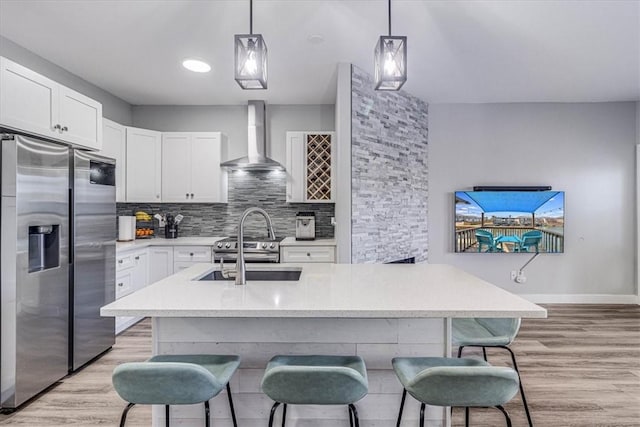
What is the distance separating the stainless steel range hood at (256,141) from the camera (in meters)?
4.42

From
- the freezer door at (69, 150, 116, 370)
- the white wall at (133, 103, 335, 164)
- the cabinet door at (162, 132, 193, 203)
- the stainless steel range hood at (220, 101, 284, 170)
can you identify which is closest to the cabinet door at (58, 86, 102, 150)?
the freezer door at (69, 150, 116, 370)

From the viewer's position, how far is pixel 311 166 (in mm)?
4414

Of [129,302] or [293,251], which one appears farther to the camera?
[293,251]

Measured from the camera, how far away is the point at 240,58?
1.80 metres

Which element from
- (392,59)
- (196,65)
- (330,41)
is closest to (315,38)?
(330,41)

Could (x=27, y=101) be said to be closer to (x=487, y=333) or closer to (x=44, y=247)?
(x=44, y=247)

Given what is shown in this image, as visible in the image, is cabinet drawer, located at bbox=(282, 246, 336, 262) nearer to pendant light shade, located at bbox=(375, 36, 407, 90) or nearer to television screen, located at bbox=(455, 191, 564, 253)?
television screen, located at bbox=(455, 191, 564, 253)

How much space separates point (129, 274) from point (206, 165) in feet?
5.08

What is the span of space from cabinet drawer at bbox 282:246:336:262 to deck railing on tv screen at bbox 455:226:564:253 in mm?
1915

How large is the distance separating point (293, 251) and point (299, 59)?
1.96m

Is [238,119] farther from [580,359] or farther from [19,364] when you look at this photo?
[580,359]

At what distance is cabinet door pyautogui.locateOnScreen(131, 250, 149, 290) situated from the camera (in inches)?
151

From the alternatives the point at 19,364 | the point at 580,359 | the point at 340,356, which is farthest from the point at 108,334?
the point at 580,359

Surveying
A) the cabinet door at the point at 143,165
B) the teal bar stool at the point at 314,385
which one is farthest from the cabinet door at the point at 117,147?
the teal bar stool at the point at 314,385
